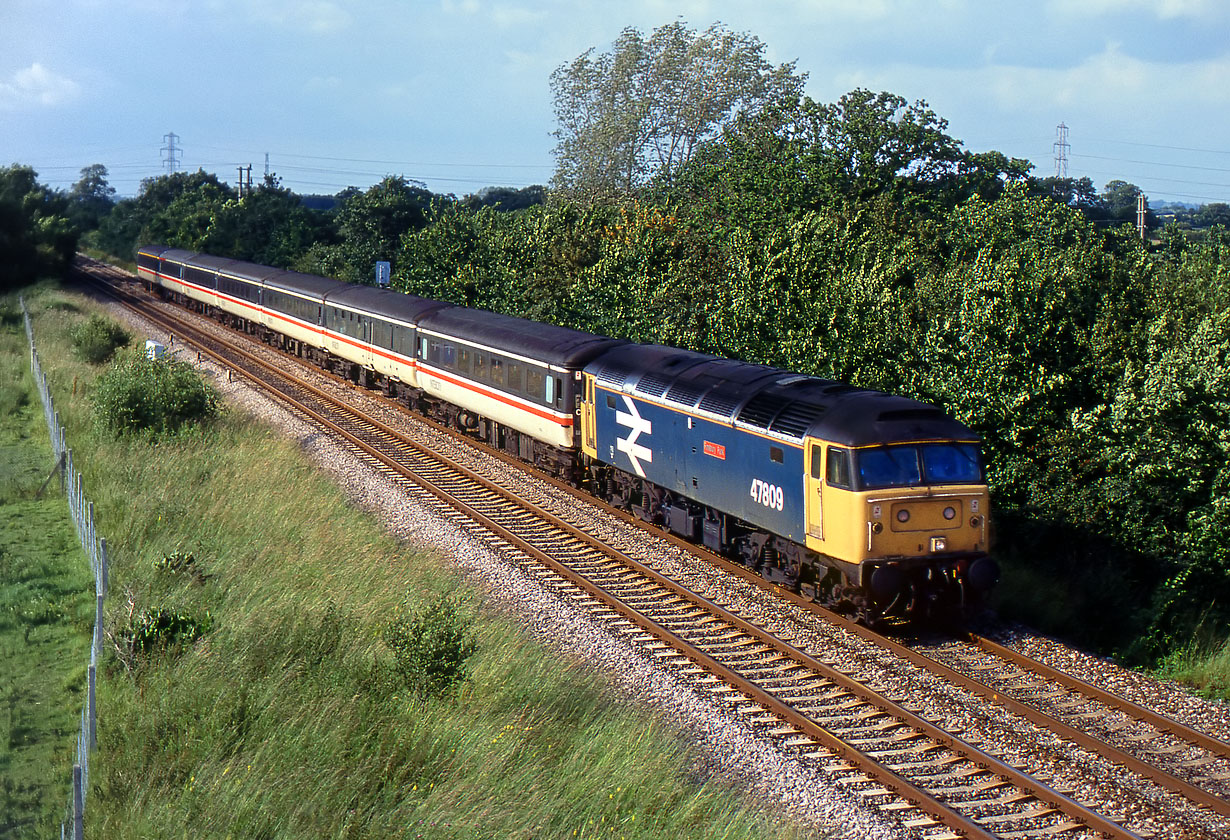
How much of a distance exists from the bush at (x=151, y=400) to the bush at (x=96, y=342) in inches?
504

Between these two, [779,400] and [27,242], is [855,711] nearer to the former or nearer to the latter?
[779,400]

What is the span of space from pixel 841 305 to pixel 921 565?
9.55 meters

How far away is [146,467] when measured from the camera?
23109mm

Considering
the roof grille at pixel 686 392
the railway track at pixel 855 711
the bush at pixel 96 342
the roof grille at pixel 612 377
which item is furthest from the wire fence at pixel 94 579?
the roof grille at pixel 612 377

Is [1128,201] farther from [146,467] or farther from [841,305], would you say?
[146,467]

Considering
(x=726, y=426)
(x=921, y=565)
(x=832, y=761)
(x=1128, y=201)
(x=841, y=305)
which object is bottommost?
(x=832, y=761)

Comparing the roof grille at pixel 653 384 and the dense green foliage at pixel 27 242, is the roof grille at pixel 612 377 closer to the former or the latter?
the roof grille at pixel 653 384

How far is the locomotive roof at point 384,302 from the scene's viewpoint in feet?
103

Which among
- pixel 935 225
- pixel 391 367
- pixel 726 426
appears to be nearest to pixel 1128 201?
pixel 935 225

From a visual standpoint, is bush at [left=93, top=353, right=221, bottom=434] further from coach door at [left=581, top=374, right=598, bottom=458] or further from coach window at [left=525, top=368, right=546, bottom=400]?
coach door at [left=581, top=374, right=598, bottom=458]

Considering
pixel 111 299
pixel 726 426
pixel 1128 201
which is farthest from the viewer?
pixel 1128 201

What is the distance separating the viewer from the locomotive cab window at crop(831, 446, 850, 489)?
14.2m

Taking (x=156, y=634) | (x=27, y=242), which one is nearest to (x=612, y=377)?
(x=156, y=634)

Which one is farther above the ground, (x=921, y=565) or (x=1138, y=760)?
(x=921, y=565)
